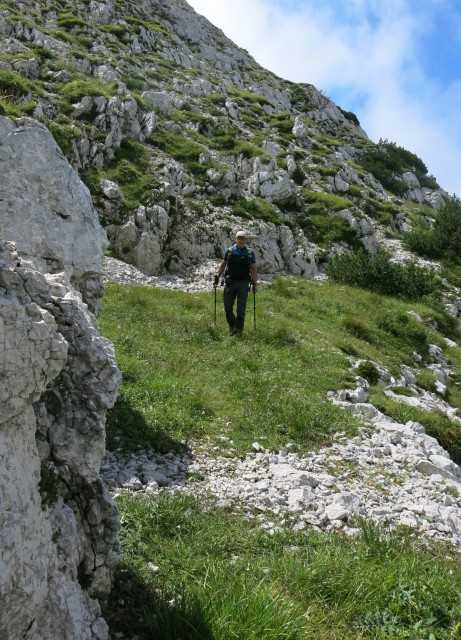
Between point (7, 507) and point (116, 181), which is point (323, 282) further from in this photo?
point (7, 507)

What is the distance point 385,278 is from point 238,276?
13558 mm

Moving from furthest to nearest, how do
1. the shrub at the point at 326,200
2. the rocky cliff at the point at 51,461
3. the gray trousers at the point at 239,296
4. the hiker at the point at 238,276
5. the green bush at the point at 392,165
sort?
the green bush at the point at 392,165 < the shrub at the point at 326,200 < the gray trousers at the point at 239,296 < the hiker at the point at 238,276 < the rocky cliff at the point at 51,461

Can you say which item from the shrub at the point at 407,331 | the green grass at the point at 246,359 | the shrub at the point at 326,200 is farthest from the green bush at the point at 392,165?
the shrub at the point at 407,331

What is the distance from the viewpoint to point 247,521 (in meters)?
6.65

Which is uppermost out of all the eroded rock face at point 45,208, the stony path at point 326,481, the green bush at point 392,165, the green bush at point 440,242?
the green bush at point 392,165

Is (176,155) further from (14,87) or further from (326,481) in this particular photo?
(326,481)

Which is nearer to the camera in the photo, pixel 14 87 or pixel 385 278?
pixel 385 278

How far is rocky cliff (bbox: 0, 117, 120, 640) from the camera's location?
3.28 meters

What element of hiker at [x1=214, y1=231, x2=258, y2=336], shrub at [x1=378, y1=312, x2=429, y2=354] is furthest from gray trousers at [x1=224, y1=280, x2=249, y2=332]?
shrub at [x1=378, y1=312, x2=429, y2=354]

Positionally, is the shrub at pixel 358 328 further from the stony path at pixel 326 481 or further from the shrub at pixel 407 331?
the stony path at pixel 326 481

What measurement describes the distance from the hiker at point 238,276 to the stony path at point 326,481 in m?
6.73

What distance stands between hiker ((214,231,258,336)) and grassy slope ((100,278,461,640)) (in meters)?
0.54

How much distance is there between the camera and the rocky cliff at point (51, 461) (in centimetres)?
328

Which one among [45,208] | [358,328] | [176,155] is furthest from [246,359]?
[176,155]
